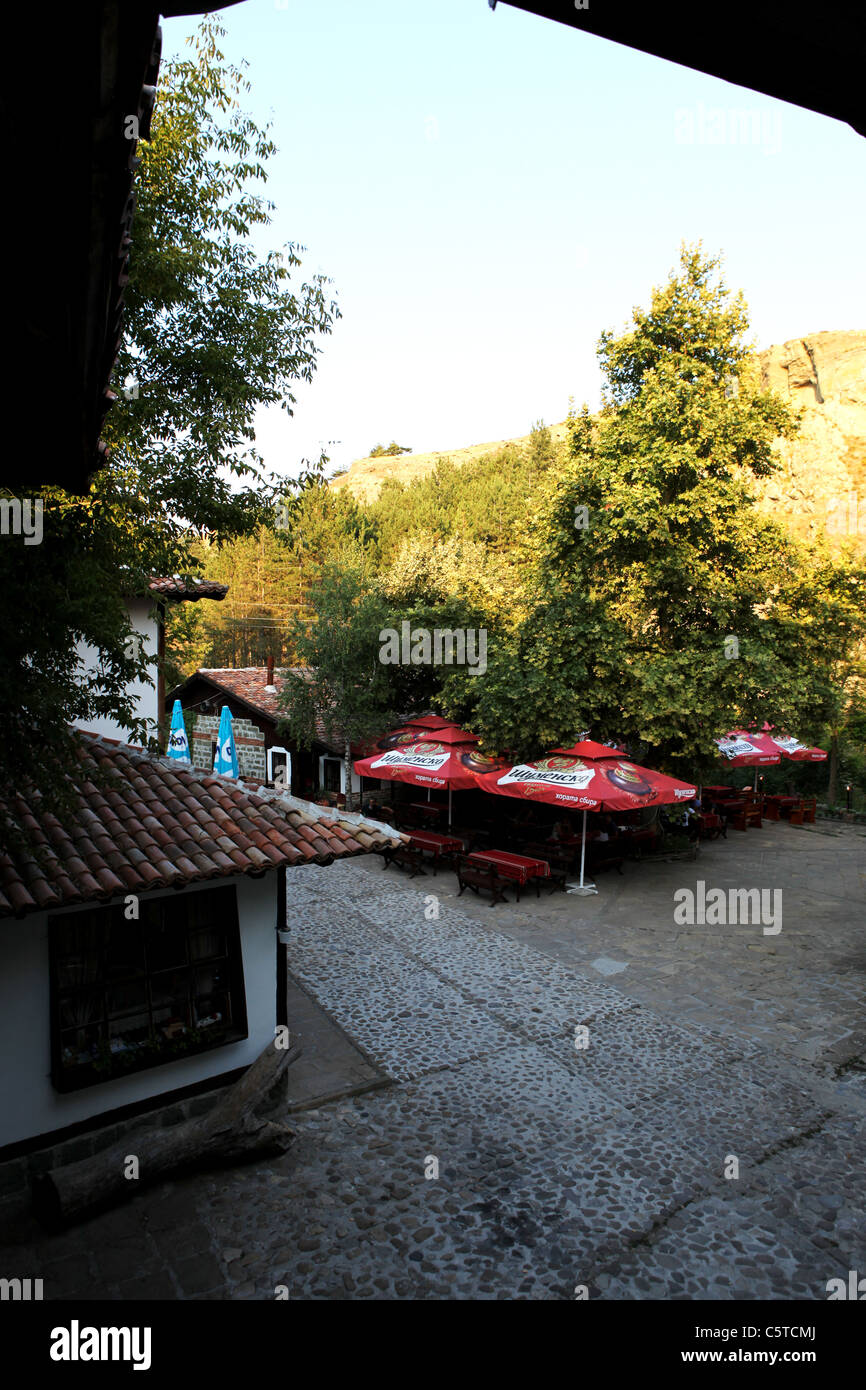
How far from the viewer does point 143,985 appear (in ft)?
22.7

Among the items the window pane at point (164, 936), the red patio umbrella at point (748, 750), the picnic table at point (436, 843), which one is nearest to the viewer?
the window pane at point (164, 936)

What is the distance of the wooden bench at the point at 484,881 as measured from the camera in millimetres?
14414

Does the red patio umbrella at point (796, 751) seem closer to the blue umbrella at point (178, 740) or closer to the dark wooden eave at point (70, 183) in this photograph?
the blue umbrella at point (178, 740)

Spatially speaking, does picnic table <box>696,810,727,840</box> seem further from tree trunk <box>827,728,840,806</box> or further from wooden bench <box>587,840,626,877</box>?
tree trunk <box>827,728,840,806</box>

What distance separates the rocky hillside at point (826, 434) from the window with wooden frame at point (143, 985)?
128 ft

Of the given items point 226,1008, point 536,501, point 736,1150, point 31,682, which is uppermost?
point 536,501

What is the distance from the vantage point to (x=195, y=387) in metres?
10.9

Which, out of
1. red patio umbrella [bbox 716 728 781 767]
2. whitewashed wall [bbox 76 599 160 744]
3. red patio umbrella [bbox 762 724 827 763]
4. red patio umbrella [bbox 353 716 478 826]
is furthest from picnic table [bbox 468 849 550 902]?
red patio umbrella [bbox 762 724 827 763]

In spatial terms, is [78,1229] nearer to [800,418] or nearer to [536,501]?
[536,501]

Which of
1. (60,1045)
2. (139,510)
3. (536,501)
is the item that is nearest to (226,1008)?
(60,1045)

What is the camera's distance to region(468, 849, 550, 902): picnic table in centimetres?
1437

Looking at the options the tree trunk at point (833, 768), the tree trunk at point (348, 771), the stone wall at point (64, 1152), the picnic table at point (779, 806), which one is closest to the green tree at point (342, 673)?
the tree trunk at point (348, 771)

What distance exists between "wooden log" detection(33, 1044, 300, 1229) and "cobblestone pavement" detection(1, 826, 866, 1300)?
18 cm

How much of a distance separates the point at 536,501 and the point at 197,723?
17.4 metres
